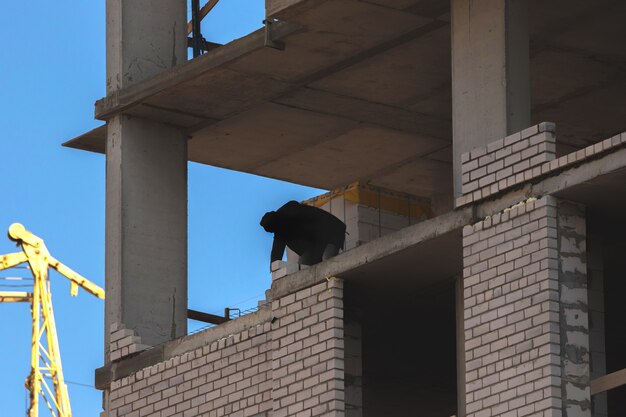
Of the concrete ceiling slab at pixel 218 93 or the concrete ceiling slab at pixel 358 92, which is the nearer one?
the concrete ceiling slab at pixel 358 92

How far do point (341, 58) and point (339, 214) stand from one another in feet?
7.15

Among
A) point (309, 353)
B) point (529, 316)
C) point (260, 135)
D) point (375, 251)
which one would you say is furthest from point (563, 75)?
point (529, 316)

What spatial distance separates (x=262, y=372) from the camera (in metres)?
22.6

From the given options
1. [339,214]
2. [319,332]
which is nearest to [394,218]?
[339,214]

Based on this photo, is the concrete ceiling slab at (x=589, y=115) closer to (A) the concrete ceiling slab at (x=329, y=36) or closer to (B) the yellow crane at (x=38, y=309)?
(A) the concrete ceiling slab at (x=329, y=36)

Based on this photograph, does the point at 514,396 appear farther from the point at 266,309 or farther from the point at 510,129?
the point at 266,309

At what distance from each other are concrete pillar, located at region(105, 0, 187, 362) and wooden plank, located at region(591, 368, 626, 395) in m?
7.58

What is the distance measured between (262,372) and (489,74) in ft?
14.1

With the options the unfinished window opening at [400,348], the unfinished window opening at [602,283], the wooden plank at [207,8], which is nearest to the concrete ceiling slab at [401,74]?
the wooden plank at [207,8]

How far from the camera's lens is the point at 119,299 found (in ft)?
82.9

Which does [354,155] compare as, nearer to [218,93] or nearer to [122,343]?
[218,93]

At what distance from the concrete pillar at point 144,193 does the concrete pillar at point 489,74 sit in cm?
572

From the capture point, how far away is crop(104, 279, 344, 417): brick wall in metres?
21.6

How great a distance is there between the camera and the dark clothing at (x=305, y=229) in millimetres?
23141
